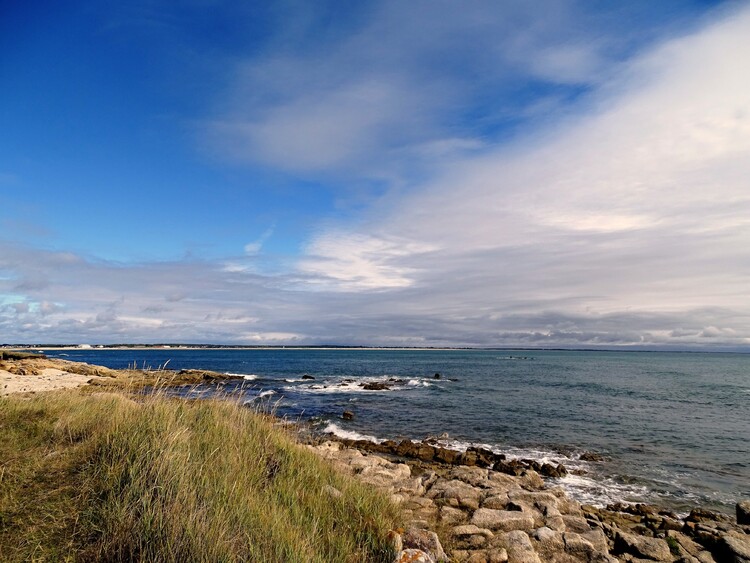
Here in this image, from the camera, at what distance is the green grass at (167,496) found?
426 cm

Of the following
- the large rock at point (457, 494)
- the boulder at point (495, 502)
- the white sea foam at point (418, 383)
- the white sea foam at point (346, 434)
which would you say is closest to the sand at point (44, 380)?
the white sea foam at point (346, 434)

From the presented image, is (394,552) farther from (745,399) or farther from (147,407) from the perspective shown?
(745,399)

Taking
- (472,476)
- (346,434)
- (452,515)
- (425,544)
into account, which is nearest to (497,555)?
(425,544)

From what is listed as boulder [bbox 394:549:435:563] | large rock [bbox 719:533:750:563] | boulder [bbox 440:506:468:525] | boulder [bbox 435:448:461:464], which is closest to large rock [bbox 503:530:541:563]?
boulder [bbox 440:506:468:525]

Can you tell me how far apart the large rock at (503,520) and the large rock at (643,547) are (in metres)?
2.26

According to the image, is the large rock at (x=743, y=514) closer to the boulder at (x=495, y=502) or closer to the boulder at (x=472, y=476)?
the boulder at (x=472, y=476)

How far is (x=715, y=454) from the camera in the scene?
19.2m

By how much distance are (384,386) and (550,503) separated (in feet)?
118

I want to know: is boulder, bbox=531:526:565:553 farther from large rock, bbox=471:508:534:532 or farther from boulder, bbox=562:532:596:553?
large rock, bbox=471:508:534:532

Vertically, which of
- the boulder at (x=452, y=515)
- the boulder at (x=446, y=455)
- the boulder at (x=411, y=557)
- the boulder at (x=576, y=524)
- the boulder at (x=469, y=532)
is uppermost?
the boulder at (x=411, y=557)

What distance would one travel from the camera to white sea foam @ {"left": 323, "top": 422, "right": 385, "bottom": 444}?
2108cm

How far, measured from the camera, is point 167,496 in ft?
15.9

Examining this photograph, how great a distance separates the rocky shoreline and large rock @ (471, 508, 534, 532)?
20 mm

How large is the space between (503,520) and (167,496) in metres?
6.85
